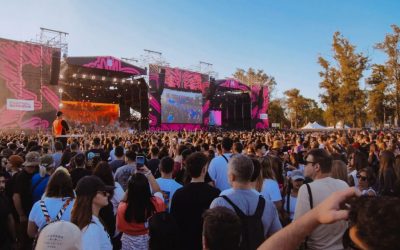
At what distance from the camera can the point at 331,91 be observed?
31484 mm

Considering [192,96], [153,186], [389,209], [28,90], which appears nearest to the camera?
[389,209]

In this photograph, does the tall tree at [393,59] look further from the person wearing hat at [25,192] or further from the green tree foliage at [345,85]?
the person wearing hat at [25,192]

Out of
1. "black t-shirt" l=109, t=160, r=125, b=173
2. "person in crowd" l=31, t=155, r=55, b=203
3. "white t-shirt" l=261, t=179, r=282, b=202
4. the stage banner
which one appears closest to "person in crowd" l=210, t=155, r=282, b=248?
"white t-shirt" l=261, t=179, r=282, b=202

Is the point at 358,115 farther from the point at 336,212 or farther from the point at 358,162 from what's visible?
the point at 336,212

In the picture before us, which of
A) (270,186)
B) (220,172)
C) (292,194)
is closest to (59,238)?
(270,186)

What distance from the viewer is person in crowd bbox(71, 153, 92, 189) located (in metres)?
4.25

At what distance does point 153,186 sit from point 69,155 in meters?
3.22

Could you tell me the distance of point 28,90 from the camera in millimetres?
21156

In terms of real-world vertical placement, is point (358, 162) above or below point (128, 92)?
below

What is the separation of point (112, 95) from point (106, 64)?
9708mm

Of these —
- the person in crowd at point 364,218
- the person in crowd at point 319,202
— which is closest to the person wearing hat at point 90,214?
the person in crowd at point 319,202

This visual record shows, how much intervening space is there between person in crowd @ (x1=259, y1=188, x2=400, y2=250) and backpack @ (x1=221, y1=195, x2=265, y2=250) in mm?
1294

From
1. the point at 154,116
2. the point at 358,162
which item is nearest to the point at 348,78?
the point at 154,116

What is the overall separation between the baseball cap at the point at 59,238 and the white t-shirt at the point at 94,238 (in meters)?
0.45
